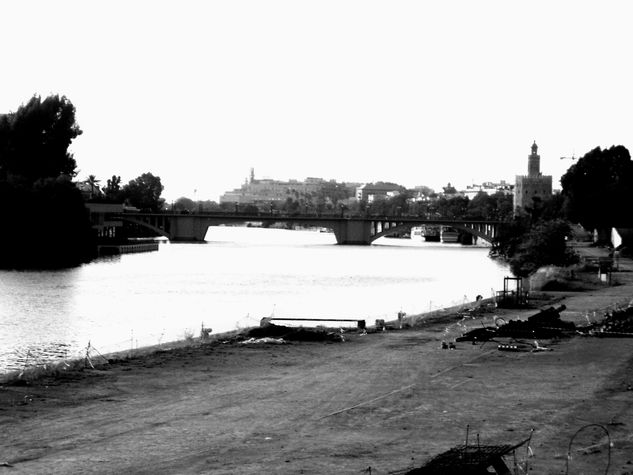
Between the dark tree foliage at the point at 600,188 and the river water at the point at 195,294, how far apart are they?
11537 mm

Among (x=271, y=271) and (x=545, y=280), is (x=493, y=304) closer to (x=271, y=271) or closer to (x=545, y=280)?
(x=545, y=280)

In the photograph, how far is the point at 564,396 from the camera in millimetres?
26031

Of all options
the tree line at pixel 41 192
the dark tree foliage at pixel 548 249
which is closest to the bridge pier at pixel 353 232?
the tree line at pixel 41 192

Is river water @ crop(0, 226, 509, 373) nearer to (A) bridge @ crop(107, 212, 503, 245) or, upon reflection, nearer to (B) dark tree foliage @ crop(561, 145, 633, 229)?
(B) dark tree foliage @ crop(561, 145, 633, 229)

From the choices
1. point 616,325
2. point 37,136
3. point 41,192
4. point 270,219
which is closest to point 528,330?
point 616,325

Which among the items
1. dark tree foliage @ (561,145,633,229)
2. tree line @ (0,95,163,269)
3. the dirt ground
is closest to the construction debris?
the dirt ground

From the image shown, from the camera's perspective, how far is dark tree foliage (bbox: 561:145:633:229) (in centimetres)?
11988

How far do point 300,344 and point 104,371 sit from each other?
28.9ft

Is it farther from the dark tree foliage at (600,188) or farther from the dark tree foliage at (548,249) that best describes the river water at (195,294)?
the dark tree foliage at (600,188)

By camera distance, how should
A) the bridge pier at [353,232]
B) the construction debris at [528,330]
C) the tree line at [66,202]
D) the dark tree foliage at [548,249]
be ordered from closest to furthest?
the construction debris at [528,330], the dark tree foliage at [548,249], the tree line at [66,202], the bridge pier at [353,232]

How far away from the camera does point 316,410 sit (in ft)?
77.9

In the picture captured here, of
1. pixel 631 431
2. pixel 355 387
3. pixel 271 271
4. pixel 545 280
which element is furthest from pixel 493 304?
pixel 271 271

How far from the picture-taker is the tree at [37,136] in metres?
113

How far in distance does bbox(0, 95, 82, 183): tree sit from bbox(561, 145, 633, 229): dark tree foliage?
2137 inches
